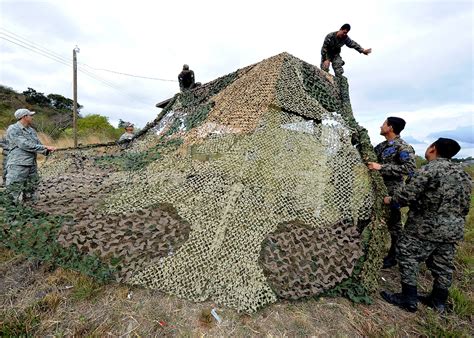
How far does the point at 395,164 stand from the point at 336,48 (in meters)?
2.39

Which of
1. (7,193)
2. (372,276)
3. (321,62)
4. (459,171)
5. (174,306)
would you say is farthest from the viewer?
(321,62)

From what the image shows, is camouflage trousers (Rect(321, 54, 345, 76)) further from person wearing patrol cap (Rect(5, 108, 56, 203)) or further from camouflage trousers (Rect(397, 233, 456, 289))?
person wearing patrol cap (Rect(5, 108, 56, 203))

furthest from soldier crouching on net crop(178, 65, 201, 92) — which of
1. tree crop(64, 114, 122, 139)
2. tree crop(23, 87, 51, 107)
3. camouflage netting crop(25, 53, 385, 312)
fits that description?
tree crop(23, 87, 51, 107)

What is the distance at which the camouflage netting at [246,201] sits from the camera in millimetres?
2146

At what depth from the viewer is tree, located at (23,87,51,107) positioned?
2731cm

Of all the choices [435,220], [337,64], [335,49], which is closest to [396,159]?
[435,220]

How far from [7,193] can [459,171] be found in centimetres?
412

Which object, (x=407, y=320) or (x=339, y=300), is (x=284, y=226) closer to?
(x=339, y=300)

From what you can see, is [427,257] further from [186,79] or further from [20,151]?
[186,79]

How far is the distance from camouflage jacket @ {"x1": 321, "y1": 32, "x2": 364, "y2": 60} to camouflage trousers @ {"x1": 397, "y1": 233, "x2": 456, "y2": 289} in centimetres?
309

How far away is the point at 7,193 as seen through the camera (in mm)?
2551

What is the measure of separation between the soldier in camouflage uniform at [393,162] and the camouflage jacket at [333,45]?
1.94 meters

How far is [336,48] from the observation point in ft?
13.8

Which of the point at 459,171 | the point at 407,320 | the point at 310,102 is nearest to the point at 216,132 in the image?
the point at 310,102
